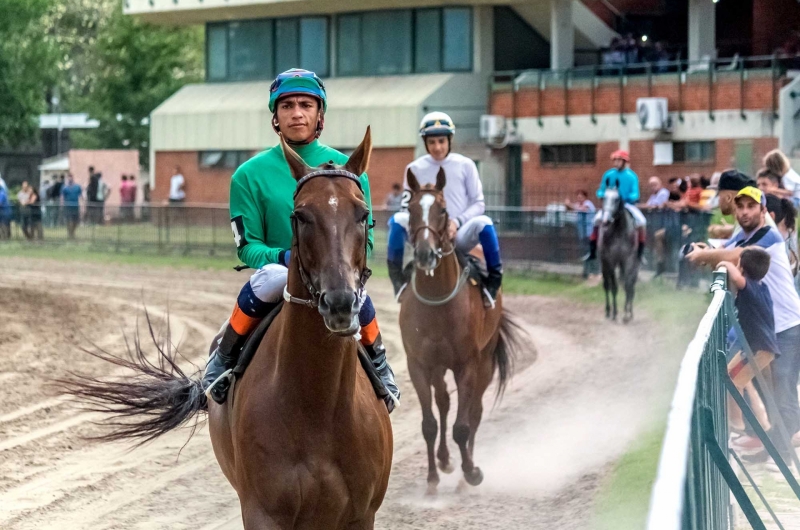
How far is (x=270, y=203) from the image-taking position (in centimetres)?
552

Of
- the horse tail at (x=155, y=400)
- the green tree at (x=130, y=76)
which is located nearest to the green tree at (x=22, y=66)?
the green tree at (x=130, y=76)

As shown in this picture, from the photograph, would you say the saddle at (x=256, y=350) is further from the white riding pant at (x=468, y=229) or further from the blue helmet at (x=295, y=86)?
the white riding pant at (x=468, y=229)

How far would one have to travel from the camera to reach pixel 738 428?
8719 mm

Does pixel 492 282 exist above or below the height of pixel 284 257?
below

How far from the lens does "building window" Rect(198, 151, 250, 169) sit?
131 ft

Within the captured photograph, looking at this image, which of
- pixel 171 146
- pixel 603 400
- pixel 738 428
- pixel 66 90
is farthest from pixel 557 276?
pixel 66 90

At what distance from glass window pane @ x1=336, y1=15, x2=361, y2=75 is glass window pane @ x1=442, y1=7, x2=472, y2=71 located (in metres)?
3.32

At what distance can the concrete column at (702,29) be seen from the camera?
31031 millimetres

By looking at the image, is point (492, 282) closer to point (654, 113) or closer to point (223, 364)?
point (223, 364)

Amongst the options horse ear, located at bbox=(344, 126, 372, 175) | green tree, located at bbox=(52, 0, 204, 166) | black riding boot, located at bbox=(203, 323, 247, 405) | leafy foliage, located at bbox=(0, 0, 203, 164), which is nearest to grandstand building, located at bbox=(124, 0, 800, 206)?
leafy foliage, located at bbox=(0, 0, 203, 164)

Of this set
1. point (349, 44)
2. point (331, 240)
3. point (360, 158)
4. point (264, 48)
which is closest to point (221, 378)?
point (360, 158)

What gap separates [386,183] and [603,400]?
24.0 m

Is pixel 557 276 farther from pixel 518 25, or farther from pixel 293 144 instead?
pixel 293 144

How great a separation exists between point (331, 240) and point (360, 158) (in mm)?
659
